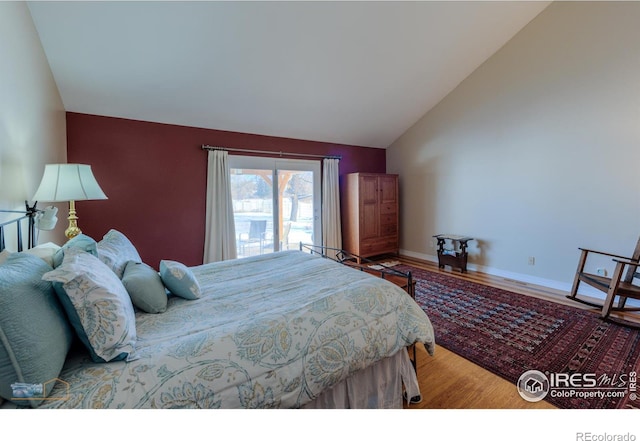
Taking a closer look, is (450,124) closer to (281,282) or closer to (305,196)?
(305,196)

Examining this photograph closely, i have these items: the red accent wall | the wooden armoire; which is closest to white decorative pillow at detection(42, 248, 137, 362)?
the red accent wall

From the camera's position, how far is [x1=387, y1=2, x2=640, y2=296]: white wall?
10.0 feet

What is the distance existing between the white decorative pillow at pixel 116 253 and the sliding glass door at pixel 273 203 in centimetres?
230

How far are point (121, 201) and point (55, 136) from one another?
910 mm

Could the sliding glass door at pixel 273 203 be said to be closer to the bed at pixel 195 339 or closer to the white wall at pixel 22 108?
the white wall at pixel 22 108

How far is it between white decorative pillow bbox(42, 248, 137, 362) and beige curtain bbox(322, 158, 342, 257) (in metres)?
4.01

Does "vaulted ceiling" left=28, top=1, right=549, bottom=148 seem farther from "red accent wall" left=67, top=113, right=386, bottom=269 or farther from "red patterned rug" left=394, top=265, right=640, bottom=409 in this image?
"red patterned rug" left=394, top=265, right=640, bottom=409

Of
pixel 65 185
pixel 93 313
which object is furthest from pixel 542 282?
pixel 65 185

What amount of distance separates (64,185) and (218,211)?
2060 millimetres

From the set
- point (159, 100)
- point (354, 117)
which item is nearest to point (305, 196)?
point (354, 117)

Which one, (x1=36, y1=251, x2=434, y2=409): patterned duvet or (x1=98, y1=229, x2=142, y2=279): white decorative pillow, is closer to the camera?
(x1=36, y1=251, x2=434, y2=409): patterned duvet

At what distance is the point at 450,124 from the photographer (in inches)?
183

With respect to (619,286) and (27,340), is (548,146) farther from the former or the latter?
(27,340)

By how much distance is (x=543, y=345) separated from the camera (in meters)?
2.22
